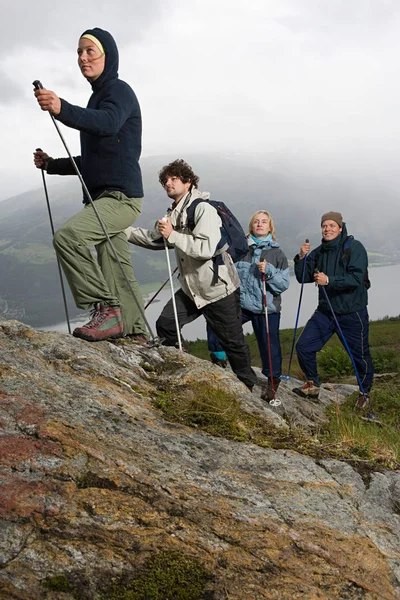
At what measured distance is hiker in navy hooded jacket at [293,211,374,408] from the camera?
8125 mm

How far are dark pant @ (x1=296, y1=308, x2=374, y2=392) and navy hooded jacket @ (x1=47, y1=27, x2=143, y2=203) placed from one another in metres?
3.86

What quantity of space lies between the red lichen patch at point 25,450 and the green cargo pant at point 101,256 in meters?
2.81

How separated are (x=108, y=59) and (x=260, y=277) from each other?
12.9 ft

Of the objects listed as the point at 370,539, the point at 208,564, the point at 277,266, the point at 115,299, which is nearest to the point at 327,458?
the point at 370,539

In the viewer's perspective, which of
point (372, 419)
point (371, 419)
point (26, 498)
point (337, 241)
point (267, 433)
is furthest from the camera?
point (337, 241)

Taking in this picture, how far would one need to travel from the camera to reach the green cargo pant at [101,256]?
219 inches

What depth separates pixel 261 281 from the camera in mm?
8094

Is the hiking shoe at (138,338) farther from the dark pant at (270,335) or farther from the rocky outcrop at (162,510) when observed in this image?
the rocky outcrop at (162,510)

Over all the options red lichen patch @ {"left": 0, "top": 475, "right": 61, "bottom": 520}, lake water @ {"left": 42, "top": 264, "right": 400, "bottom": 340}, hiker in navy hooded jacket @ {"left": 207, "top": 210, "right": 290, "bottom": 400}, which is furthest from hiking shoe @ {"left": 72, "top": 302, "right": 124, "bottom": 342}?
lake water @ {"left": 42, "top": 264, "right": 400, "bottom": 340}

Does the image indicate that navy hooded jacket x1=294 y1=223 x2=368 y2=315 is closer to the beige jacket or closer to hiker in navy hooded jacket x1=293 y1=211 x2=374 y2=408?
hiker in navy hooded jacket x1=293 y1=211 x2=374 y2=408

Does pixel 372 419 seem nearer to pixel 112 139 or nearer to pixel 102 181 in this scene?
pixel 102 181

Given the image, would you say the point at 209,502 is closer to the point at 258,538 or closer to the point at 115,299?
the point at 258,538

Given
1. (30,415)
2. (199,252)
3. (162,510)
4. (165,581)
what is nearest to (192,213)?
(199,252)

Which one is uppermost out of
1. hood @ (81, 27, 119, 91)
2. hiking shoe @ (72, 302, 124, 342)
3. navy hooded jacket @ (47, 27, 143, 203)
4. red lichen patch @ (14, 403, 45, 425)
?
hood @ (81, 27, 119, 91)
